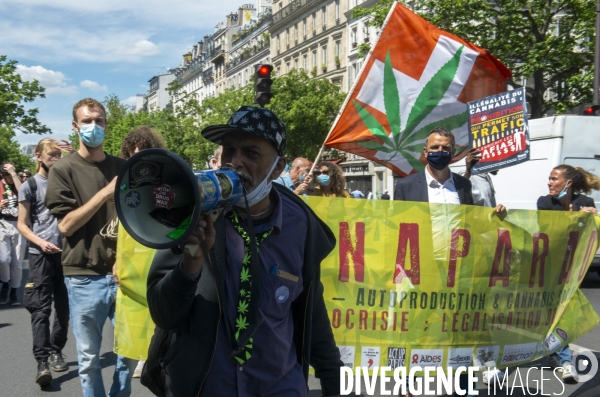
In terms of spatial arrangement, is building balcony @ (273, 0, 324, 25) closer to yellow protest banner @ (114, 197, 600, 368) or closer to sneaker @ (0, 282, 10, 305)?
sneaker @ (0, 282, 10, 305)

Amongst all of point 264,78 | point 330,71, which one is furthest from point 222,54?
point 264,78

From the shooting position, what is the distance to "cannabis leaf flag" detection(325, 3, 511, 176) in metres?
6.74

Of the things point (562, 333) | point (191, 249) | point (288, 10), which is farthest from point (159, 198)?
point (288, 10)

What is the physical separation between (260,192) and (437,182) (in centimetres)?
294

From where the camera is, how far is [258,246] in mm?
2316

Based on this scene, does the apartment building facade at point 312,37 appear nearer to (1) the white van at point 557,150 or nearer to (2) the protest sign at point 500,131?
(1) the white van at point 557,150

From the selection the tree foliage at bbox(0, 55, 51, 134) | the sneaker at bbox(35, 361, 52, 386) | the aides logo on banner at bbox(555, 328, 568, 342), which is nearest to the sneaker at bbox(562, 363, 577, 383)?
the aides logo on banner at bbox(555, 328, 568, 342)

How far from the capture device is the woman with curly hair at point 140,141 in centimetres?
462

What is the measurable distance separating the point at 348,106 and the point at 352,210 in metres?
2.00

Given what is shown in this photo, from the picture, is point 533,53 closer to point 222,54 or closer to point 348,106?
point 348,106

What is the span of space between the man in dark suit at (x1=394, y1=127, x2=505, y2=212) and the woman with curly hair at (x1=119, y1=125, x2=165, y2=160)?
1.70 m

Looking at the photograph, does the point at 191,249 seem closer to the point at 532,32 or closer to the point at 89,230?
the point at 89,230

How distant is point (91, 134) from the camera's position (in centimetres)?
420

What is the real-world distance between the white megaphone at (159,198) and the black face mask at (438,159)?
3.18 metres
